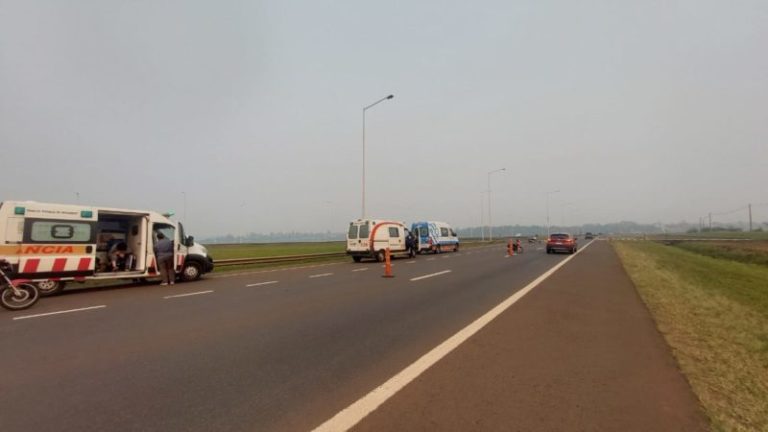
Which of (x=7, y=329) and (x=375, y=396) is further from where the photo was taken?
(x=7, y=329)

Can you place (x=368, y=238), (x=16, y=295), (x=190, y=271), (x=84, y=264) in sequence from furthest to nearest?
(x=368, y=238)
(x=190, y=271)
(x=84, y=264)
(x=16, y=295)

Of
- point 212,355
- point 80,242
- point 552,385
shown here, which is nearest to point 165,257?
point 80,242

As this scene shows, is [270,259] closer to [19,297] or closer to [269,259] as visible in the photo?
[269,259]

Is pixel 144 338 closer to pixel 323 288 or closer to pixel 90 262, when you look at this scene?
pixel 323 288

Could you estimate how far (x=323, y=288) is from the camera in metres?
12.1

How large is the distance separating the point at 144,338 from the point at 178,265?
9245mm

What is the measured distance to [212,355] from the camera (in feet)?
17.7

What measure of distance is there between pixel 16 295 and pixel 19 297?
3.6 inches

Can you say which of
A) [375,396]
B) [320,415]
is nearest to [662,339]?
[375,396]

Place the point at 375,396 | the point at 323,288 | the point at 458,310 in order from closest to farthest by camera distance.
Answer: the point at 375,396, the point at 458,310, the point at 323,288

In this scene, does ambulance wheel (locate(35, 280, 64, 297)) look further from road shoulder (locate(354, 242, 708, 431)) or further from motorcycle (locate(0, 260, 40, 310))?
road shoulder (locate(354, 242, 708, 431))

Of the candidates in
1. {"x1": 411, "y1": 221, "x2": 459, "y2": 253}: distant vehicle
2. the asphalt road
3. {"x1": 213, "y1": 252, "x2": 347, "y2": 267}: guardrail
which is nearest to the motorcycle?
the asphalt road

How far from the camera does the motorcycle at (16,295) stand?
9281 mm

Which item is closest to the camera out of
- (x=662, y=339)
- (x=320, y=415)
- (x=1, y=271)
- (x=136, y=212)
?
(x=320, y=415)
